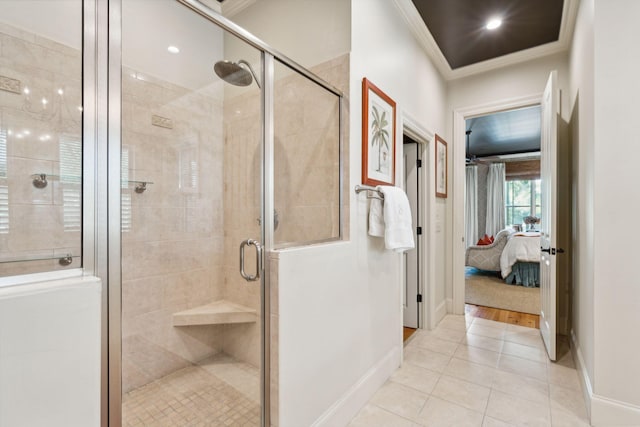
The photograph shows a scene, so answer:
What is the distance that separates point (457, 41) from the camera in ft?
9.43

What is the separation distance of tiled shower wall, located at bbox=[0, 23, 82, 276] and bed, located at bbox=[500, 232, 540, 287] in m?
5.67

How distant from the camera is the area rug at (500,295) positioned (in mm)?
3910

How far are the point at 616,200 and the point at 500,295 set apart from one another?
318 cm

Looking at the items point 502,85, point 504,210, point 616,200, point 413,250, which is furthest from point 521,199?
point 616,200

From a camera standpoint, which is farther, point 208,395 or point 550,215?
point 550,215

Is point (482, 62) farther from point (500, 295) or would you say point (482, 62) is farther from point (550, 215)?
point (500, 295)

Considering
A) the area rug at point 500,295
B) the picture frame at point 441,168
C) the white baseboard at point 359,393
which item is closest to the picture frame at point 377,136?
the picture frame at point 441,168

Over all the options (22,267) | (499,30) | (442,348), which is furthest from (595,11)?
(22,267)

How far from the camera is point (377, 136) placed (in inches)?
82.1

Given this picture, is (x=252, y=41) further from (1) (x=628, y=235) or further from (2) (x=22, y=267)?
(1) (x=628, y=235)

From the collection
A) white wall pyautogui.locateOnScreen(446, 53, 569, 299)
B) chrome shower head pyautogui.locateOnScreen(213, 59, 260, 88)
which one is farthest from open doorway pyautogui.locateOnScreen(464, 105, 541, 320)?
chrome shower head pyautogui.locateOnScreen(213, 59, 260, 88)

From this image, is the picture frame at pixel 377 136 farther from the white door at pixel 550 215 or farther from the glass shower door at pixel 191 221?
the white door at pixel 550 215

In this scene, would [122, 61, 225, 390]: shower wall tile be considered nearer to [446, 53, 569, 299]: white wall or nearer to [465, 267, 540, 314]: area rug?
[446, 53, 569, 299]: white wall

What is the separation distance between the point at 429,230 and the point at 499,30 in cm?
190
